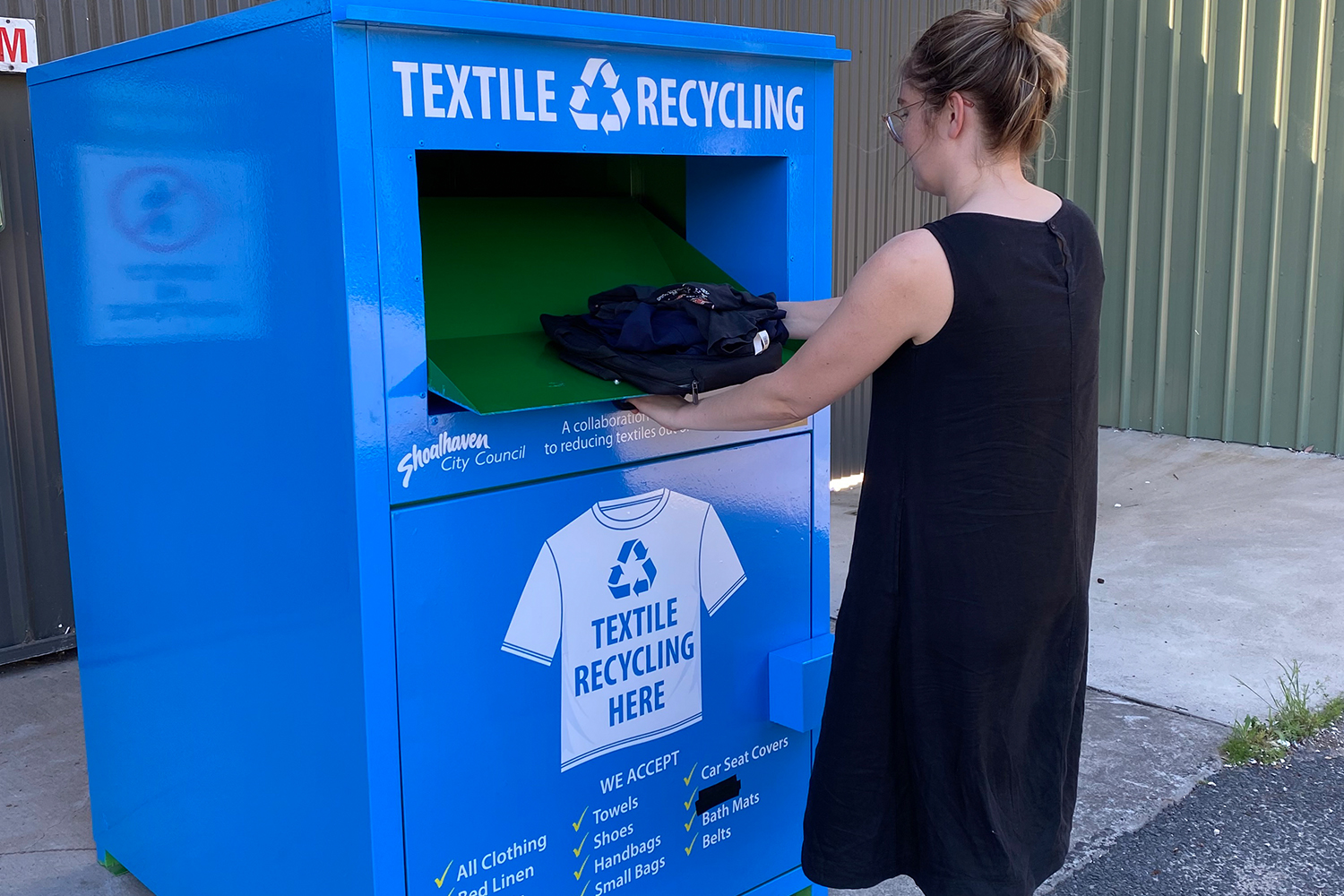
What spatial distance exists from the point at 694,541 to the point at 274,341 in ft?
2.62

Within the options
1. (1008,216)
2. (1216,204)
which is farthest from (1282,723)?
(1216,204)

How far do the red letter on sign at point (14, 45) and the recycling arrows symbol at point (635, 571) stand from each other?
241cm

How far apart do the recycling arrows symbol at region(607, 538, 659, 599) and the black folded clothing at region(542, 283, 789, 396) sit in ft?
1.09

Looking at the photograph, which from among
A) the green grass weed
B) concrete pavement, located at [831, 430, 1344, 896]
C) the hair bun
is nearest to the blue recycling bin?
the hair bun

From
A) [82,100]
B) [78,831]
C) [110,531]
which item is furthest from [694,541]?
[78,831]

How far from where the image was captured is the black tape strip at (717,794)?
2285 millimetres

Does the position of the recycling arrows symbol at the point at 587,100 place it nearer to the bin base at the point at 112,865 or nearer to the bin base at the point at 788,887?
the bin base at the point at 788,887

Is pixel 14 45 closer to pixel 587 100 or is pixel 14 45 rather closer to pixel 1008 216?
→ pixel 587 100

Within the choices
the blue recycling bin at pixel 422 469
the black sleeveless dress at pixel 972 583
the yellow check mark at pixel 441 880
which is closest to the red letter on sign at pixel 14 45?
the blue recycling bin at pixel 422 469

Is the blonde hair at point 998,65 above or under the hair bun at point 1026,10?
under

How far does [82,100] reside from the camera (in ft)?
7.02

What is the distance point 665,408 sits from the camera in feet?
6.44

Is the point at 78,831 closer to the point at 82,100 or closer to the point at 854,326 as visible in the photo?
the point at 82,100

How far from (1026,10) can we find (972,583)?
31.4 inches
